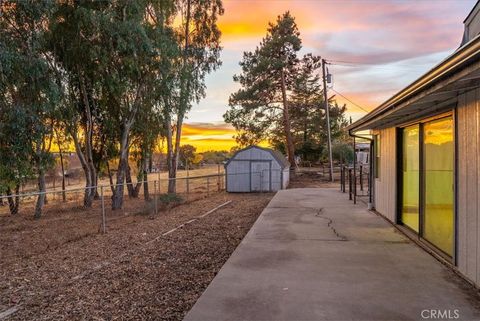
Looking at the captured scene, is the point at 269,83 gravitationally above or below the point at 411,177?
above

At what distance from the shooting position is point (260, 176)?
799 inches

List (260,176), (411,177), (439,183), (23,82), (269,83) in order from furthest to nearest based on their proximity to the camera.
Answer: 1. (269,83)
2. (260,176)
3. (23,82)
4. (411,177)
5. (439,183)

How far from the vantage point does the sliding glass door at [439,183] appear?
4.62m

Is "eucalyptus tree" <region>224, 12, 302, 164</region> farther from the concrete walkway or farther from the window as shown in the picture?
the concrete walkway

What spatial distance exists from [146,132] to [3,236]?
8.55 metres

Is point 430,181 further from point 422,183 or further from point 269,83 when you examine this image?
point 269,83

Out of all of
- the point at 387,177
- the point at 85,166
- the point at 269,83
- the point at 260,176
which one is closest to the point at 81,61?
the point at 85,166

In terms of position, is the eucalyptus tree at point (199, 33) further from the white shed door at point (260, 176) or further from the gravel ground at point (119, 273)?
the gravel ground at point (119, 273)

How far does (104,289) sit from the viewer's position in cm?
443

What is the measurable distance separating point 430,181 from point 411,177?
40.0 inches

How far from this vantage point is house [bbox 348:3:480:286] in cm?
338

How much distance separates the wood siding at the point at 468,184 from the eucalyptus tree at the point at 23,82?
10309 mm

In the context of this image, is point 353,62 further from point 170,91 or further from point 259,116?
point 170,91

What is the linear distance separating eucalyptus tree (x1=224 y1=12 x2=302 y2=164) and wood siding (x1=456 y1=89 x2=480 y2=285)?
24.6 meters
